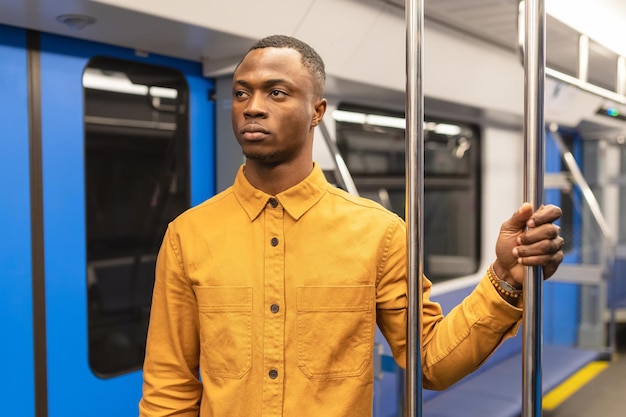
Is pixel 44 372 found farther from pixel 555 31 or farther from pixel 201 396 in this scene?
pixel 555 31

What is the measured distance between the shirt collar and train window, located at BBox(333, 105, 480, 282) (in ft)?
8.45

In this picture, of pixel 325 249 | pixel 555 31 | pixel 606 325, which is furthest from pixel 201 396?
pixel 606 325

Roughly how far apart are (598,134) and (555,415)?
3.69 meters

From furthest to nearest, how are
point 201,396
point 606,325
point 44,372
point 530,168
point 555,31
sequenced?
1. point 606,325
2. point 555,31
3. point 44,372
4. point 201,396
5. point 530,168

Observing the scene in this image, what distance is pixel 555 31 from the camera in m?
3.40

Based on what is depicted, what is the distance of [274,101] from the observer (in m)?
1.28

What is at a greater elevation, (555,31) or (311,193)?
(555,31)

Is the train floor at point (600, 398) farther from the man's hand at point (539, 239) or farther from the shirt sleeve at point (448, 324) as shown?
the man's hand at point (539, 239)

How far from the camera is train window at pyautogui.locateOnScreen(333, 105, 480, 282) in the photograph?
4152 mm

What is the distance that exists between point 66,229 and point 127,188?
328 millimetres

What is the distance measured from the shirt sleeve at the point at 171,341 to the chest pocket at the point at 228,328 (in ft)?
0.25

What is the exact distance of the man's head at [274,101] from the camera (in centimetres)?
127

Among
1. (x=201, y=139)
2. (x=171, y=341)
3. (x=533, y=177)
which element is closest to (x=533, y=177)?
(x=533, y=177)

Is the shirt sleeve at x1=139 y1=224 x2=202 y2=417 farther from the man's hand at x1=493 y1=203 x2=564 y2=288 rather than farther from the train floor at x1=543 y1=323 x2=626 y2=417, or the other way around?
the train floor at x1=543 y1=323 x2=626 y2=417
